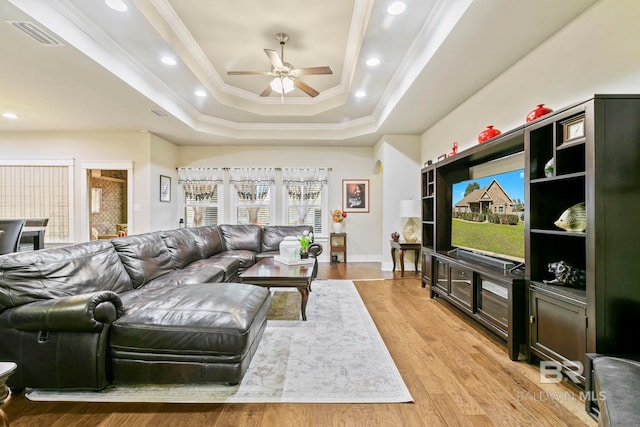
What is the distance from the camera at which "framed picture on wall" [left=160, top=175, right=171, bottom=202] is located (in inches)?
235

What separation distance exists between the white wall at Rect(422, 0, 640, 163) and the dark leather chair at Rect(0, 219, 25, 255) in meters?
6.13

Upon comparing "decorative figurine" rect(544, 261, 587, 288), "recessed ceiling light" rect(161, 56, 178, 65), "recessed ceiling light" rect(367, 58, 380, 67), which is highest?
"recessed ceiling light" rect(161, 56, 178, 65)

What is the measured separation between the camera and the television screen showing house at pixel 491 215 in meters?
2.56

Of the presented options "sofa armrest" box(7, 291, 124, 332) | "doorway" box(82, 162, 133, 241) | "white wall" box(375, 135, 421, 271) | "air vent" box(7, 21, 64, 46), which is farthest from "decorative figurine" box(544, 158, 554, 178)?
"doorway" box(82, 162, 133, 241)

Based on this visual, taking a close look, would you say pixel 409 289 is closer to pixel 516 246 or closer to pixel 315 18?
pixel 516 246

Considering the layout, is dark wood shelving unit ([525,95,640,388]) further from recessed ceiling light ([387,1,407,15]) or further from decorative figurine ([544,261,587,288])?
recessed ceiling light ([387,1,407,15])

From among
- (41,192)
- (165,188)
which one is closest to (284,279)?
(165,188)

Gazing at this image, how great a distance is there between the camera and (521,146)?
2.70 meters

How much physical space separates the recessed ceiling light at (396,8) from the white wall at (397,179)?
320 centimetres

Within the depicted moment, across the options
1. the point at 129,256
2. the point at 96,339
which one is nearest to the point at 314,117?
the point at 129,256

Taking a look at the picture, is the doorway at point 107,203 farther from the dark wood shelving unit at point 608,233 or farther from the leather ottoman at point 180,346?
the dark wood shelving unit at point 608,233

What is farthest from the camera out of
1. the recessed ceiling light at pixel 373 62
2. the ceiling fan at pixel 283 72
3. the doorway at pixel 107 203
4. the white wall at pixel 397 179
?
the doorway at pixel 107 203

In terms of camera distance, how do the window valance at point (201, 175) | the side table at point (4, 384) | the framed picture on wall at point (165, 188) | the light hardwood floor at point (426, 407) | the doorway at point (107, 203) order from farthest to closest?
the doorway at point (107, 203) < the window valance at point (201, 175) < the framed picture on wall at point (165, 188) < the light hardwood floor at point (426, 407) < the side table at point (4, 384)

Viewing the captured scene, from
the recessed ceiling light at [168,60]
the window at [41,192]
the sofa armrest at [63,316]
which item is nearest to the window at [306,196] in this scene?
the recessed ceiling light at [168,60]
